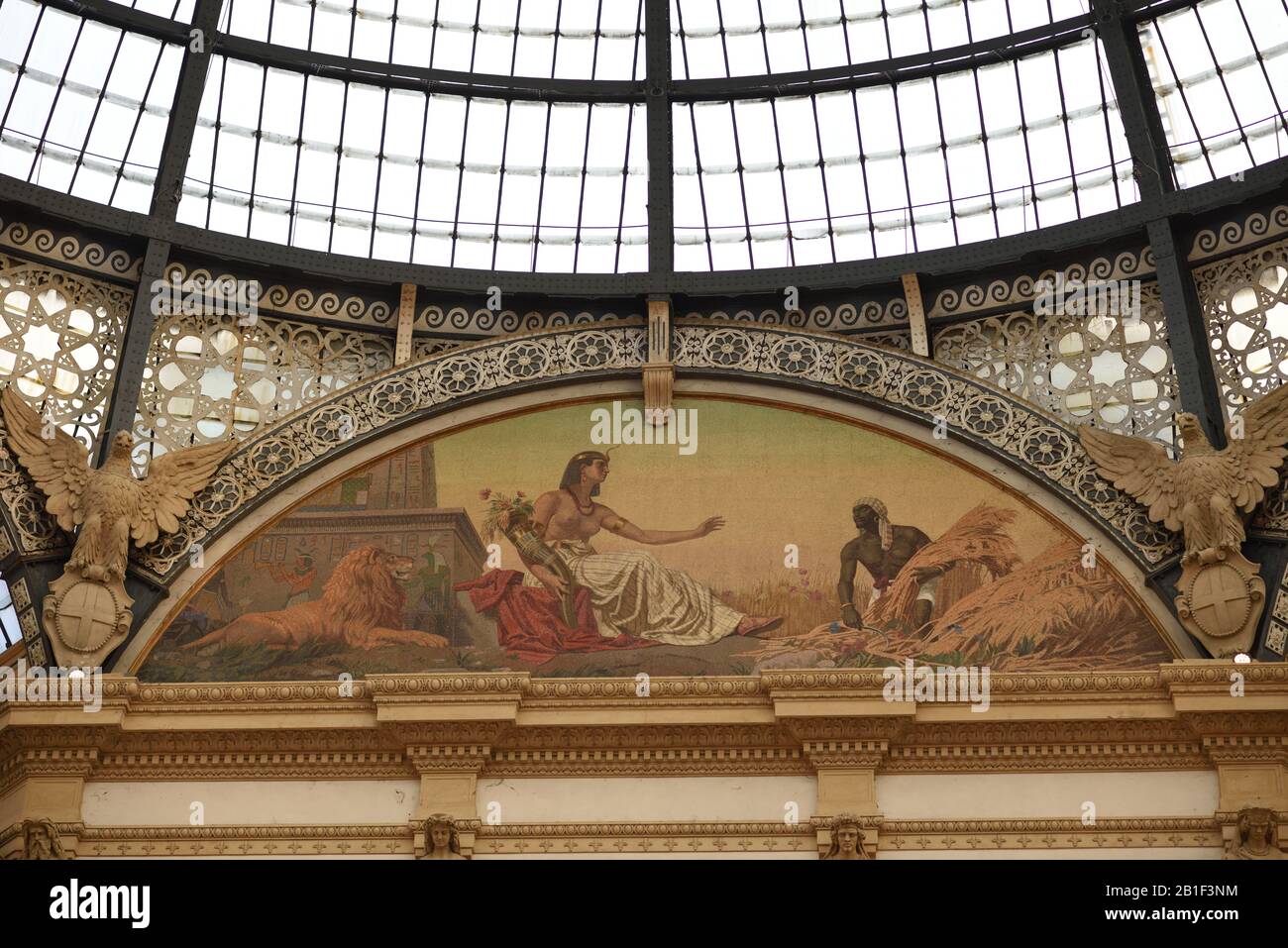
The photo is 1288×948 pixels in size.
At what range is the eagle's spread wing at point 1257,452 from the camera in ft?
66.8

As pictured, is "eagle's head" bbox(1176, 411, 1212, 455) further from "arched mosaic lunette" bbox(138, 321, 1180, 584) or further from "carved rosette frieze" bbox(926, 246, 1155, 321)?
"carved rosette frieze" bbox(926, 246, 1155, 321)

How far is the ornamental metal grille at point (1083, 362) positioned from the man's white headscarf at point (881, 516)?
208 centimetres

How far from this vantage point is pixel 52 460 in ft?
69.4

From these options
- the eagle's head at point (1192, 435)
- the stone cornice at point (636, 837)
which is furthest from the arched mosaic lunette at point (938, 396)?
the stone cornice at point (636, 837)

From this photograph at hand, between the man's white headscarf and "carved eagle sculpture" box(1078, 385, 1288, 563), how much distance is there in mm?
2682

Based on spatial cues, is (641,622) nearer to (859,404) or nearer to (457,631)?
(457,631)

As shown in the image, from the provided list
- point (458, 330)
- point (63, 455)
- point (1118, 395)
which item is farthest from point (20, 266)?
point (1118, 395)

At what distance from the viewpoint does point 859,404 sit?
22656 millimetres

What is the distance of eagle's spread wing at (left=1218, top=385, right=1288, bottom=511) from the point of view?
20.4m

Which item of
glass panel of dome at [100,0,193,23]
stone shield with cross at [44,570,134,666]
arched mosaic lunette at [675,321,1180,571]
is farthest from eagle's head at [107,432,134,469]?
arched mosaic lunette at [675,321,1180,571]

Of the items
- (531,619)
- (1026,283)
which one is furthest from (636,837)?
(1026,283)

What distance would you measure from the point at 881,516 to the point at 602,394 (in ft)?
12.8

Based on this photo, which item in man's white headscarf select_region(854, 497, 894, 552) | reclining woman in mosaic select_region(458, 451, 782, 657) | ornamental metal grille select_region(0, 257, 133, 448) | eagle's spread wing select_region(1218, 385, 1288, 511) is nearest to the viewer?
eagle's spread wing select_region(1218, 385, 1288, 511)

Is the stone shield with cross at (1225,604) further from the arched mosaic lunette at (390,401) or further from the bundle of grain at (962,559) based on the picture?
the arched mosaic lunette at (390,401)
